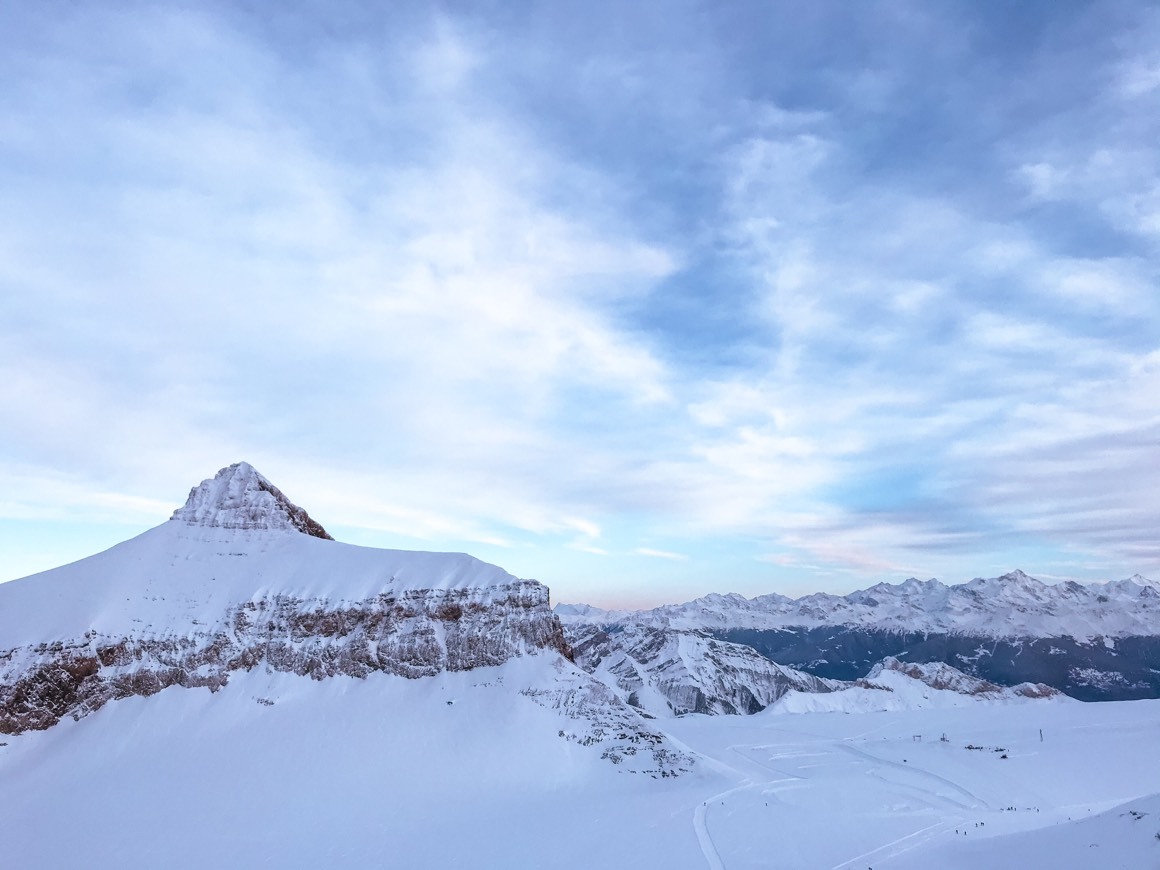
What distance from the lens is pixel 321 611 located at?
268 ft

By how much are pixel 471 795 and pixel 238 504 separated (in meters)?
49.5

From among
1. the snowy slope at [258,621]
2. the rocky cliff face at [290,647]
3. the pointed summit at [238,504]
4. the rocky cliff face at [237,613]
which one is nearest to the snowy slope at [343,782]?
the snowy slope at [258,621]

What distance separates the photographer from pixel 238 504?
93.3m

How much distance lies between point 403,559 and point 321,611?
12.2 meters

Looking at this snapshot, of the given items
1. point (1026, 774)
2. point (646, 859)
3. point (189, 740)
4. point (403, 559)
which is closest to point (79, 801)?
point (189, 740)

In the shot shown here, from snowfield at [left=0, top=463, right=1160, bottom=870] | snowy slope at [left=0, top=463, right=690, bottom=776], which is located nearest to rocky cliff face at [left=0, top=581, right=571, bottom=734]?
snowy slope at [left=0, top=463, right=690, bottom=776]

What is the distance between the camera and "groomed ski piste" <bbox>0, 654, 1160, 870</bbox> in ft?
164

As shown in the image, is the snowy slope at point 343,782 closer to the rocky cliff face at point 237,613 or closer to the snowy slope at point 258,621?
the snowy slope at point 258,621

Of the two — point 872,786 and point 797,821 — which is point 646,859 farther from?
point 872,786

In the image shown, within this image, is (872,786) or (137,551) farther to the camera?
(137,551)

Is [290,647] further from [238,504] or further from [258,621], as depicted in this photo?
[238,504]

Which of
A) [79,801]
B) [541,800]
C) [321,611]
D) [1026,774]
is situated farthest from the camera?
[1026,774]

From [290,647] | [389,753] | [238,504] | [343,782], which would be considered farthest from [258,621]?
[343,782]

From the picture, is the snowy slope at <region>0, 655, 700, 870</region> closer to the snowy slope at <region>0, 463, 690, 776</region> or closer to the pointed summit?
the snowy slope at <region>0, 463, 690, 776</region>
